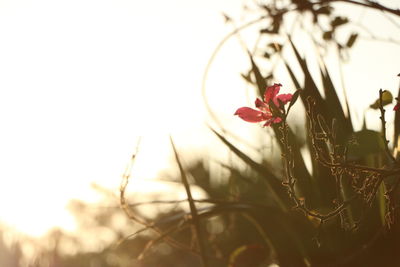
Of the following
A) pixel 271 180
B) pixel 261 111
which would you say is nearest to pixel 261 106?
pixel 261 111

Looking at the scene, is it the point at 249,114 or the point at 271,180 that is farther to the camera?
the point at 271,180

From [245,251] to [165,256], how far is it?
1.65m

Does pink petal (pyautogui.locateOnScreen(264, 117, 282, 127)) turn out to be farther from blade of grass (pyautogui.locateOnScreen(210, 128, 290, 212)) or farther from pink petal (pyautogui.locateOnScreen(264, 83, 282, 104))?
blade of grass (pyautogui.locateOnScreen(210, 128, 290, 212))

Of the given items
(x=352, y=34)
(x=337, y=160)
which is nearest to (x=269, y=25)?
(x=352, y=34)

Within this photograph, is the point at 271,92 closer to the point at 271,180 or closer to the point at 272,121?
the point at 272,121

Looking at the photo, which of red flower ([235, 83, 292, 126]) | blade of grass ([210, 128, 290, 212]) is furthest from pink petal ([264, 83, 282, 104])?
blade of grass ([210, 128, 290, 212])

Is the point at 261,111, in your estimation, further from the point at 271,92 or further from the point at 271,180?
the point at 271,180

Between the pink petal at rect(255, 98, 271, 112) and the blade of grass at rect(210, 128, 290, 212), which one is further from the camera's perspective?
the blade of grass at rect(210, 128, 290, 212)

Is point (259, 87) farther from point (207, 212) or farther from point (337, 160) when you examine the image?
point (337, 160)

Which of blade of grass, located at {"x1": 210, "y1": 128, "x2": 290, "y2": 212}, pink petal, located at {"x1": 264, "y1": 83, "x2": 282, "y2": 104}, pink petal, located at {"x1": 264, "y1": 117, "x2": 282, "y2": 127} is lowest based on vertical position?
blade of grass, located at {"x1": 210, "y1": 128, "x2": 290, "y2": 212}

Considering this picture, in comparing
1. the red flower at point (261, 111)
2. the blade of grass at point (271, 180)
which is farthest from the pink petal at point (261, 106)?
the blade of grass at point (271, 180)

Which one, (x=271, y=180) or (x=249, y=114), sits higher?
(x=249, y=114)

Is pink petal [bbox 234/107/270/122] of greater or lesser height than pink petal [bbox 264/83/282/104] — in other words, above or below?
below

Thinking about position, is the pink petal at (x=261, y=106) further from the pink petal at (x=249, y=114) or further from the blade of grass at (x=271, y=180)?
the blade of grass at (x=271, y=180)
